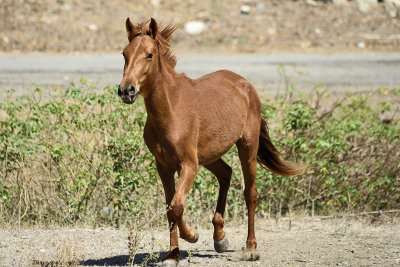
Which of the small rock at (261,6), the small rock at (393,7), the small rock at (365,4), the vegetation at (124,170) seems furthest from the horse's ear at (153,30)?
the small rock at (393,7)

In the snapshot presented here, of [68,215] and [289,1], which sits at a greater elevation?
[289,1]

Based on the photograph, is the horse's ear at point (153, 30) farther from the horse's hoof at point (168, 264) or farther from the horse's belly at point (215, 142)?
the horse's hoof at point (168, 264)

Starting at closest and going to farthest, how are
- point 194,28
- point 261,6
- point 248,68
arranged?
point 248,68
point 194,28
point 261,6

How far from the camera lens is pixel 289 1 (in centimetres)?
2725

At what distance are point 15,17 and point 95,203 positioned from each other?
54.9 ft

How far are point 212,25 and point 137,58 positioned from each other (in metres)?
19.5

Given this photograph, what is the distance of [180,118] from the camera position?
5.65 m

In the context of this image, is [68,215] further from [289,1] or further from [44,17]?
[289,1]

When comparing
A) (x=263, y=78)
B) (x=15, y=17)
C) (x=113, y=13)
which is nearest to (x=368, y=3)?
(x=113, y=13)

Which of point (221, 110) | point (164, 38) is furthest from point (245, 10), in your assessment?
point (164, 38)

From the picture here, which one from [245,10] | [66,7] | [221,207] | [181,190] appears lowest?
[221,207]

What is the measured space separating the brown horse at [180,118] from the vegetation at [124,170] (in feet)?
4.93

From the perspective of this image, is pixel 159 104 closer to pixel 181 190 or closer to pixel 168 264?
pixel 181 190

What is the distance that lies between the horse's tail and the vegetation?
924 millimetres
